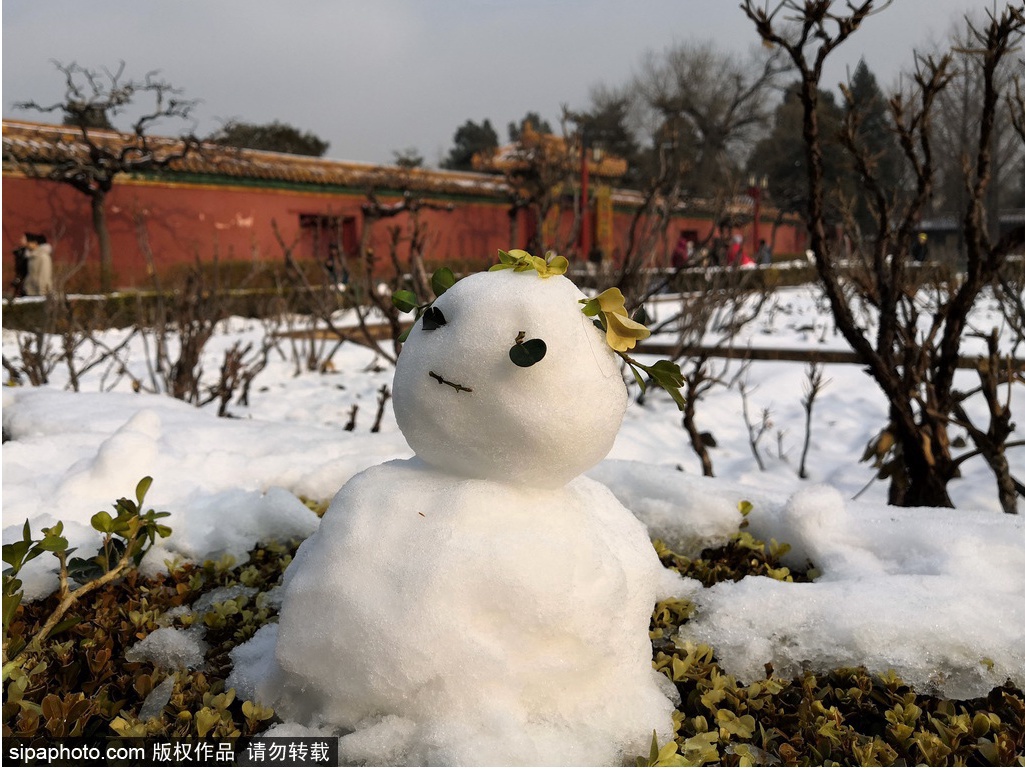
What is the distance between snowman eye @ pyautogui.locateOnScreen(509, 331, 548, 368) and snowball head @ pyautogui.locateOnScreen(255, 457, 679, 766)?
9.4 inches

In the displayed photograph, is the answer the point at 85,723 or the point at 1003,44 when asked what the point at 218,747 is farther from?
the point at 1003,44

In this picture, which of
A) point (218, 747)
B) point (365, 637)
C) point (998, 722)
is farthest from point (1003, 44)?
point (218, 747)

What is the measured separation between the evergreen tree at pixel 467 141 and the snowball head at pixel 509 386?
139ft

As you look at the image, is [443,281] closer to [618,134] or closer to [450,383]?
[450,383]

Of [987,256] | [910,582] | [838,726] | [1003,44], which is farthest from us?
[987,256]

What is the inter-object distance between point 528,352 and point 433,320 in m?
0.21

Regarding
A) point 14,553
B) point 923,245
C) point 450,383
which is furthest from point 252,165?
point 450,383

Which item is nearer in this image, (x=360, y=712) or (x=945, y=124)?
(x=360, y=712)

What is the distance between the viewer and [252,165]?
44.6 feet

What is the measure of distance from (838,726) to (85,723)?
1.27 meters

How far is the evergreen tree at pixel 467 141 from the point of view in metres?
42.9

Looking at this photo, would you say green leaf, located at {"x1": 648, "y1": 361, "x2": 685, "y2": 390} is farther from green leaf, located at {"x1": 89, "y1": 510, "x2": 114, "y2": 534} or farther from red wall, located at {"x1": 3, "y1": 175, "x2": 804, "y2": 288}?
red wall, located at {"x1": 3, "y1": 175, "x2": 804, "y2": 288}

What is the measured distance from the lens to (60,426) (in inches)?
115

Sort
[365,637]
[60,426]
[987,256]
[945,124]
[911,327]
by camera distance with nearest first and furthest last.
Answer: [365,637] < [987,256] < [911,327] < [60,426] < [945,124]
